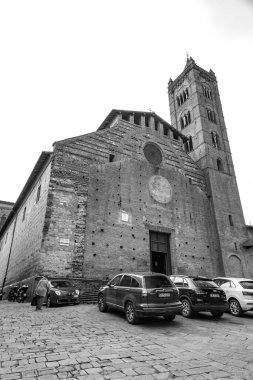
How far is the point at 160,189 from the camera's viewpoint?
63.8 feet

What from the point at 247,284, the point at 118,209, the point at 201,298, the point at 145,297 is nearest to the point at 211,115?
the point at 118,209

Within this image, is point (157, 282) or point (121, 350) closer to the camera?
point (121, 350)

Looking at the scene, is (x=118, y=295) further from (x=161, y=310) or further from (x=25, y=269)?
(x=25, y=269)

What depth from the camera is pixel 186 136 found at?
86.7ft

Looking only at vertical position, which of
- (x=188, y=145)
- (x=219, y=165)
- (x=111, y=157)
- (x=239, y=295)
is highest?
(x=188, y=145)

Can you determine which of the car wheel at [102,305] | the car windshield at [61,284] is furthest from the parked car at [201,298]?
the car windshield at [61,284]

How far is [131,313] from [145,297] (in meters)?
0.76

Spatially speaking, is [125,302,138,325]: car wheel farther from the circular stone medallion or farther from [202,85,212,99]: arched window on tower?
[202,85,212,99]: arched window on tower

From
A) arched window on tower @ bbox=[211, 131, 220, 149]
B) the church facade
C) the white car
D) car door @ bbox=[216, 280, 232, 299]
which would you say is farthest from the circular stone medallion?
the white car

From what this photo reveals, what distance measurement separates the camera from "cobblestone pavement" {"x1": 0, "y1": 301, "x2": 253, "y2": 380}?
11.7ft

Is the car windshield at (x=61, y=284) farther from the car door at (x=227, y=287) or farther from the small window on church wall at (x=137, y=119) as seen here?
the small window on church wall at (x=137, y=119)

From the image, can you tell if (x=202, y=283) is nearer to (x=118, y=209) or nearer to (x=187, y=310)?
(x=187, y=310)

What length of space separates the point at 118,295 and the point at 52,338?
10.6 ft

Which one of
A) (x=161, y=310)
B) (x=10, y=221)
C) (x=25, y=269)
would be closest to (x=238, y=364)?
(x=161, y=310)
